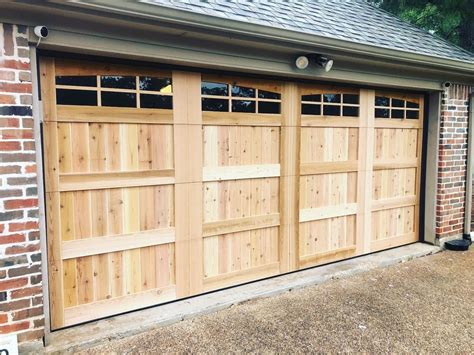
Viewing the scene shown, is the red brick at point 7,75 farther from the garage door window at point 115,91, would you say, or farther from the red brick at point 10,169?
the red brick at point 10,169

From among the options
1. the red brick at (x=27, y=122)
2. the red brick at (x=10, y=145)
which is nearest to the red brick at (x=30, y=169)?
the red brick at (x=10, y=145)

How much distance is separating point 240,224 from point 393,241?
2.44 meters

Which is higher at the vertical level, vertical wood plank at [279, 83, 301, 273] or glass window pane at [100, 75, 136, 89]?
glass window pane at [100, 75, 136, 89]

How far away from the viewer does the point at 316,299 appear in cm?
354

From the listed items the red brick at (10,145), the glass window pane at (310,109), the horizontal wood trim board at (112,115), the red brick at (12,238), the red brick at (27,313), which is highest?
the glass window pane at (310,109)

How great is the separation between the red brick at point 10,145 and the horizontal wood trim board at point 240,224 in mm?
1656

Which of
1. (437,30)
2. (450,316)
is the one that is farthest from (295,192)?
(437,30)

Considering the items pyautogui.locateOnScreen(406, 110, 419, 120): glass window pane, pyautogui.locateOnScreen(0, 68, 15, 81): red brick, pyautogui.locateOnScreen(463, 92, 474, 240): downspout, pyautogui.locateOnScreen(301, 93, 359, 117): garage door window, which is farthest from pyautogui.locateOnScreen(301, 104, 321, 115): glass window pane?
pyautogui.locateOnScreen(0, 68, 15, 81): red brick

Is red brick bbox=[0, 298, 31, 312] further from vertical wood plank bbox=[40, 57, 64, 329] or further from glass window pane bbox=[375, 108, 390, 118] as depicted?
glass window pane bbox=[375, 108, 390, 118]

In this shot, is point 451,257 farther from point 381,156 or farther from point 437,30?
point 437,30

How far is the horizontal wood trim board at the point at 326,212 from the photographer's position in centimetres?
416

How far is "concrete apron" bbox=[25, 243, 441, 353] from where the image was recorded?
2738 mm

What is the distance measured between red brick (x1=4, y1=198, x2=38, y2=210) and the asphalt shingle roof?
1.58 m

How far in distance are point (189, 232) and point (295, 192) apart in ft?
4.17
